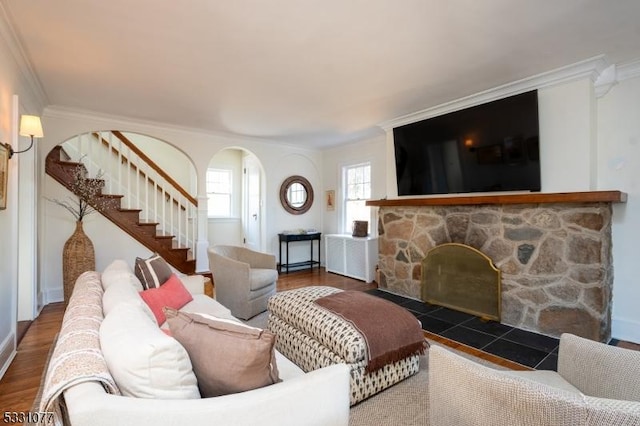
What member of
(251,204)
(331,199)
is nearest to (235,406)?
(331,199)

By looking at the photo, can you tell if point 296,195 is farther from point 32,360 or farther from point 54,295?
point 32,360

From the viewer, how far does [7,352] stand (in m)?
2.31

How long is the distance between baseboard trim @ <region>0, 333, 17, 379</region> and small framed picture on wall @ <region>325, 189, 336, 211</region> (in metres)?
4.65

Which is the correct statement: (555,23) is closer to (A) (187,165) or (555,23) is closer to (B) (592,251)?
(B) (592,251)

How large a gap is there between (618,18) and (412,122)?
2119mm

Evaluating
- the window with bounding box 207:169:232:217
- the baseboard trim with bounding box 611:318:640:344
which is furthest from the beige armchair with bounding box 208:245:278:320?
the baseboard trim with bounding box 611:318:640:344

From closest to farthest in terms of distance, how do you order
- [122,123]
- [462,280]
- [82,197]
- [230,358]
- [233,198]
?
[230,358] → [462,280] → [82,197] → [122,123] → [233,198]

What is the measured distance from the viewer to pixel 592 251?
2674 mm

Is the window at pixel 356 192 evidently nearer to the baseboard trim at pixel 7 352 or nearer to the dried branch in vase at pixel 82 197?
the dried branch in vase at pixel 82 197

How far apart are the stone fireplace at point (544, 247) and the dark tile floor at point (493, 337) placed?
7.6 inches

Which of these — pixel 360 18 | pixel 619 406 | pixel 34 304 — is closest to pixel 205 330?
pixel 619 406

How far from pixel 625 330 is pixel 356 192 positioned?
385cm

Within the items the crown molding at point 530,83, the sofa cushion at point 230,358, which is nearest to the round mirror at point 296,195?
the crown molding at point 530,83

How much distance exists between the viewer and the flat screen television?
118 inches
